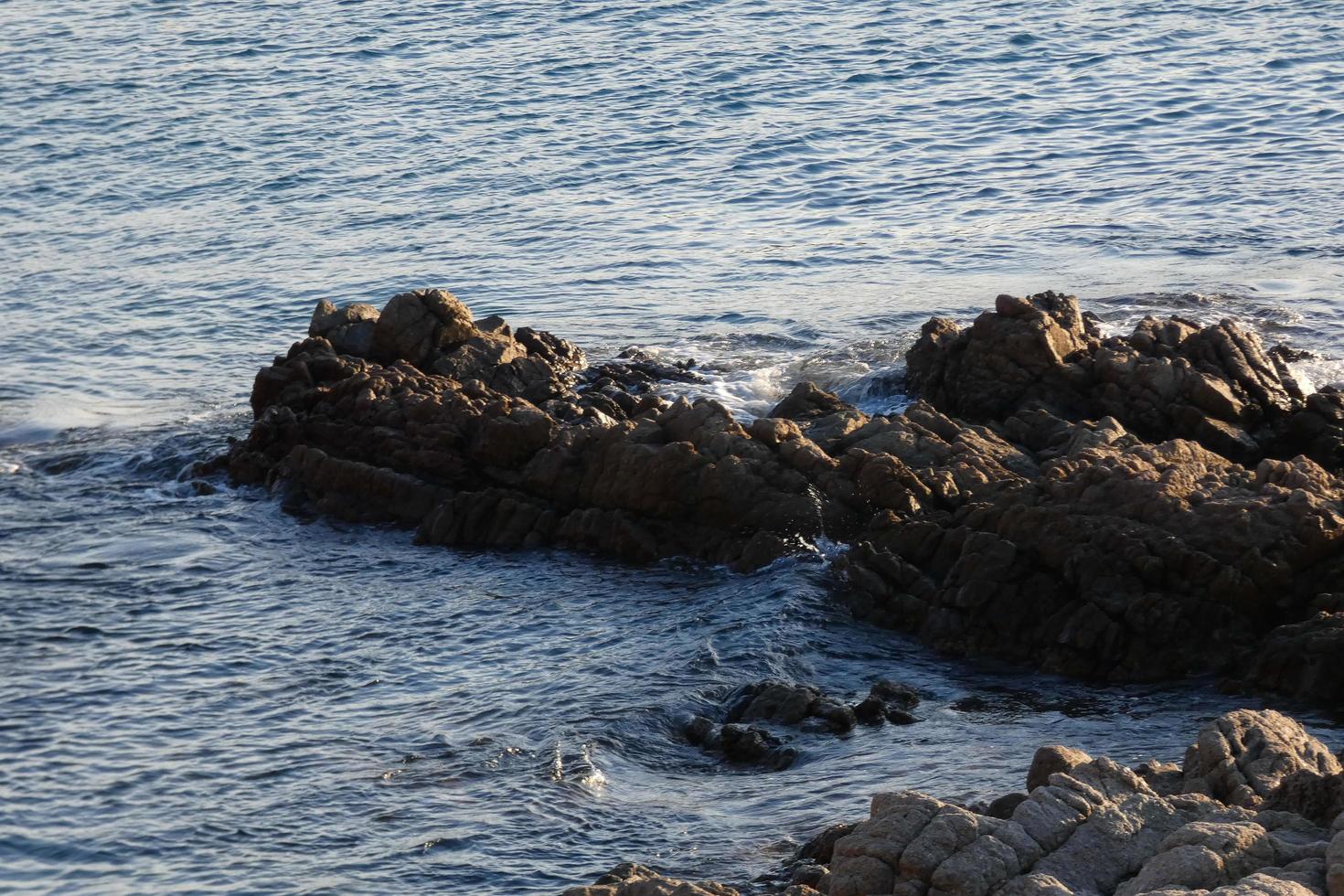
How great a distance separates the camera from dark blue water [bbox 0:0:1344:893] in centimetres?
1381

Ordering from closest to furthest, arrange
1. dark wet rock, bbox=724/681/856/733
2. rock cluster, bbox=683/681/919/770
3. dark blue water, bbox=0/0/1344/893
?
dark blue water, bbox=0/0/1344/893 → rock cluster, bbox=683/681/919/770 → dark wet rock, bbox=724/681/856/733

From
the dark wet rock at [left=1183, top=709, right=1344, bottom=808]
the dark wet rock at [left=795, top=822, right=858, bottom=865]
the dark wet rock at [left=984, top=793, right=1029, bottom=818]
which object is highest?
the dark wet rock at [left=1183, top=709, right=1344, bottom=808]

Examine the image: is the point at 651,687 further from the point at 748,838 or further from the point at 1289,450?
the point at 1289,450

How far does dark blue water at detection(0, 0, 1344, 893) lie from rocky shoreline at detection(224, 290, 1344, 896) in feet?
1.92

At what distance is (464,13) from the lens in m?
50.3

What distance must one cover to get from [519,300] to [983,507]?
14163mm

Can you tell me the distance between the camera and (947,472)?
17938mm

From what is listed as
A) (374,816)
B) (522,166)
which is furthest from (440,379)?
(522,166)

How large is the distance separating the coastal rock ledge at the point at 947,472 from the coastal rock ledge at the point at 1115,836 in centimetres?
380

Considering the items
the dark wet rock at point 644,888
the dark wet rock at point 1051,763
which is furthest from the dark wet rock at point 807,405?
the dark wet rock at point 644,888

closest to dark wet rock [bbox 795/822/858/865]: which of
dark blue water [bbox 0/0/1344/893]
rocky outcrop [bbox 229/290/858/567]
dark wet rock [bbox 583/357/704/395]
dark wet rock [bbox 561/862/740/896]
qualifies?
dark blue water [bbox 0/0/1344/893]

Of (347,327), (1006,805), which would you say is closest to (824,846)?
(1006,805)

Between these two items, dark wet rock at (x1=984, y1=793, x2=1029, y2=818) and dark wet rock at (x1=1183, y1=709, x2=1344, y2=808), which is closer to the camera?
dark wet rock at (x1=1183, y1=709, x2=1344, y2=808)

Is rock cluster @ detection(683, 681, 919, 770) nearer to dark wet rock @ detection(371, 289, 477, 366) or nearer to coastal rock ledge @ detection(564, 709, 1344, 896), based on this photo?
coastal rock ledge @ detection(564, 709, 1344, 896)
